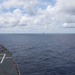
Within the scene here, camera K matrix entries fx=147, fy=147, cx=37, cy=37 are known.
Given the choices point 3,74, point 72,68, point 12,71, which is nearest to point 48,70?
point 72,68

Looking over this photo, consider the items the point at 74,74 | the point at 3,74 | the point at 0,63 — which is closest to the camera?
the point at 3,74

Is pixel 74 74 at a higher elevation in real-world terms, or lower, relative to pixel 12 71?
lower

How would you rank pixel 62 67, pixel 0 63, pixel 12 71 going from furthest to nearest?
pixel 62 67
pixel 0 63
pixel 12 71

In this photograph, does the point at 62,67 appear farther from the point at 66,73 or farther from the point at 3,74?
the point at 3,74

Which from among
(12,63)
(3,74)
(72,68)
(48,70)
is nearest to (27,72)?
(48,70)

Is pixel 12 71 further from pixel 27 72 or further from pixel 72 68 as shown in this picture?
pixel 72 68

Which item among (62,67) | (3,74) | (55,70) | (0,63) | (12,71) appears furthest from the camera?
(62,67)

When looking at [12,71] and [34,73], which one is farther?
[34,73]

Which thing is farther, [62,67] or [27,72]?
[62,67]

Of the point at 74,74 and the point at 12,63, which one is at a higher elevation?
the point at 12,63
